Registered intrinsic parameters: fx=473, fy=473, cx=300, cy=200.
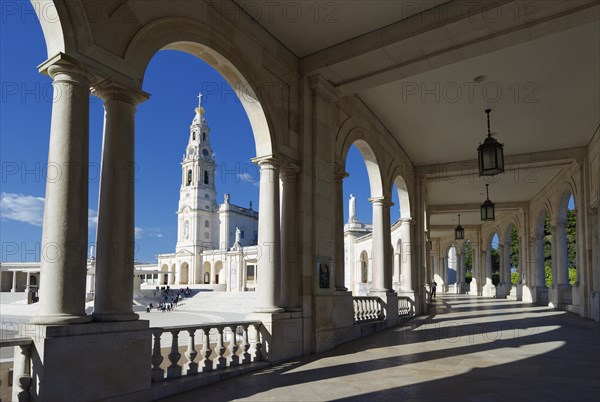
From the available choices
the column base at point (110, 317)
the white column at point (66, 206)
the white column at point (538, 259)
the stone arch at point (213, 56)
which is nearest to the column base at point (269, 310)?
the stone arch at point (213, 56)

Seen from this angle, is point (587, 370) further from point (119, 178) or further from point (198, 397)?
point (119, 178)

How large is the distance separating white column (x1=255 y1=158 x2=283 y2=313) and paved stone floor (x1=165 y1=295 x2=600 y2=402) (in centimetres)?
124

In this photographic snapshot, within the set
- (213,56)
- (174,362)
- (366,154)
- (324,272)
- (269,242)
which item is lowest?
(174,362)

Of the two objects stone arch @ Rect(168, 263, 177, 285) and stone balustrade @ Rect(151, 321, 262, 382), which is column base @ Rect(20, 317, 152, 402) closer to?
stone balustrade @ Rect(151, 321, 262, 382)

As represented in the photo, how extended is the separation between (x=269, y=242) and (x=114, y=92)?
416 cm

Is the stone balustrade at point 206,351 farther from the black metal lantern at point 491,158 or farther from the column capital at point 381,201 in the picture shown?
the column capital at point 381,201

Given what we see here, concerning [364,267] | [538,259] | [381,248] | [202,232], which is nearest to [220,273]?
[202,232]

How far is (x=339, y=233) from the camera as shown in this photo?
11.6 meters

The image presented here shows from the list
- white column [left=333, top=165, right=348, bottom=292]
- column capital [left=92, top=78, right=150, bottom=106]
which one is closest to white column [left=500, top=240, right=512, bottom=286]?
white column [left=333, top=165, right=348, bottom=292]

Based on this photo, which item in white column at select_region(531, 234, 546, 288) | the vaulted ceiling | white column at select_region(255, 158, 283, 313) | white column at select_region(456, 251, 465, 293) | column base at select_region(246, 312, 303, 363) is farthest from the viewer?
white column at select_region(456, 251, 465, 293)

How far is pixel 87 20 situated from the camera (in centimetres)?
566

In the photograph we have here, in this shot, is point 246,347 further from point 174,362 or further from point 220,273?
point 220,273

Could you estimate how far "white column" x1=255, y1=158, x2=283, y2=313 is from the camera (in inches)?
356

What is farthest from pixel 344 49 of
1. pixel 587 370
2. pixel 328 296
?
pixel 587 370
